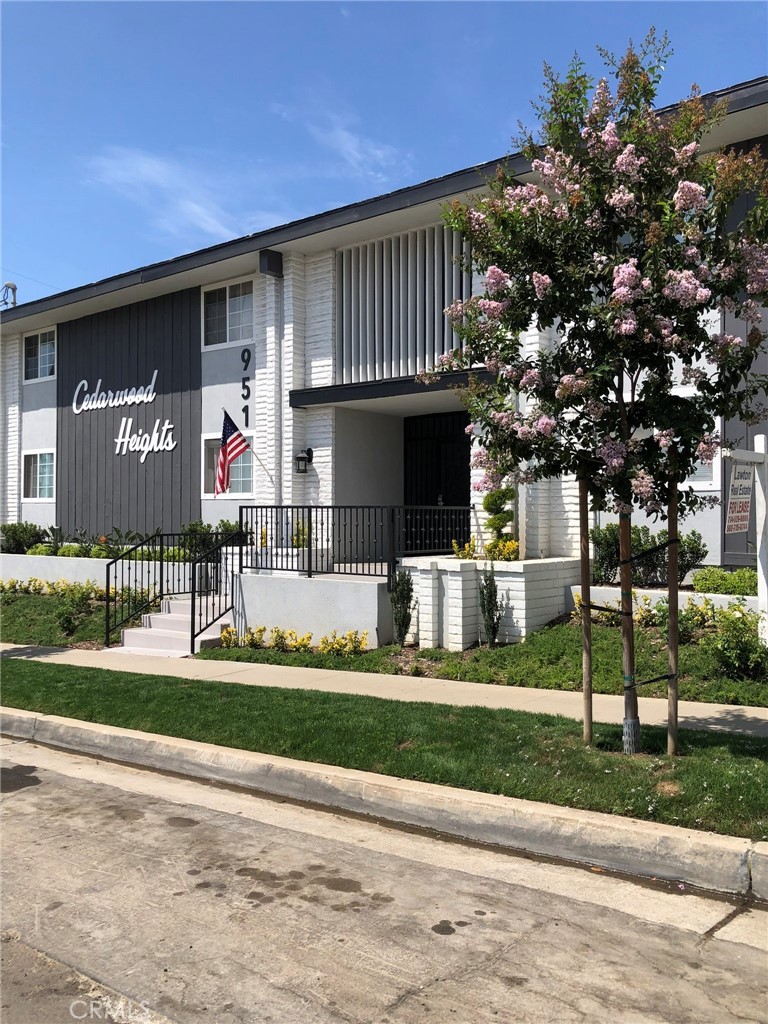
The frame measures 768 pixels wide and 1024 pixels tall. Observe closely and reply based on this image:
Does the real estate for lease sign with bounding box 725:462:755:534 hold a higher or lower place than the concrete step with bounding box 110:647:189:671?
higher

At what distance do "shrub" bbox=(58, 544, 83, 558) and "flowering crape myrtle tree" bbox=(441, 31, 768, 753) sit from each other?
15.6 meters

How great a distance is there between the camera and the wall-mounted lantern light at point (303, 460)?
17.4m

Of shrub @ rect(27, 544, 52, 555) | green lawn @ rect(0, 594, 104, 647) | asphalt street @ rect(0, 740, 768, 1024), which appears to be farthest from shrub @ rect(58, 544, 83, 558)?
asphalt street @ rect(0, 740, 768, 1024)

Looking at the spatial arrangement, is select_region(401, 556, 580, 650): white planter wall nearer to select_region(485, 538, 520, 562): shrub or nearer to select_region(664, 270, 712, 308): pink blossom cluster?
select_region(485, 538, 520, 562): shrub

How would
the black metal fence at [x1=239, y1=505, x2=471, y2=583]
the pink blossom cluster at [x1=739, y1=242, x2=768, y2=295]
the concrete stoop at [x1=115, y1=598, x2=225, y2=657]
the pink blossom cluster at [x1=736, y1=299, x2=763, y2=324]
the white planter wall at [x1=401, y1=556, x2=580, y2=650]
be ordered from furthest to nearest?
the concrete stoop at [x1=115, y1=598, x2=225, y2=657]
the black metal fence at [x1=239, y1=505, x2=471, y2=583]
the white planter wall at [x1=401, y1=556, x2=580, y2=650]
the pink blossom cluster at [x1=736, y1=299, x2=763, y2=324]
the pink blossom cluster at [x1=739, y1=242, x2=768, y2=295]

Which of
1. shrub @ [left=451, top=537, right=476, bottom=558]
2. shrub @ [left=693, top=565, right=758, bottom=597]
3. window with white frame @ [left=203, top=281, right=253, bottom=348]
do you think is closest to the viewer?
shrub @ [left=693, top=565, right=758, bottom=597]

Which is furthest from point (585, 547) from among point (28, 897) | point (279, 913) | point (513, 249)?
point (28, 897)

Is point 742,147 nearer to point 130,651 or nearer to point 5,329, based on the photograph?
point 130,651

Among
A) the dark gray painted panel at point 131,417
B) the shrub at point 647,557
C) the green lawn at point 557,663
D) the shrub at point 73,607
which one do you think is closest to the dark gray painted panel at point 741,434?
the shrub at point 647,557

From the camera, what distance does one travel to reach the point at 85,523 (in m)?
22.5

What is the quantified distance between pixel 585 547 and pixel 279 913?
348cm

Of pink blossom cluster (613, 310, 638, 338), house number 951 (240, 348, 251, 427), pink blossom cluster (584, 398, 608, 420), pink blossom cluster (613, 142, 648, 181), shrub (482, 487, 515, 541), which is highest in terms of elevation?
house number 951 (240, 348, 251, 427)

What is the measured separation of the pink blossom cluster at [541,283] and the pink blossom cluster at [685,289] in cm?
79

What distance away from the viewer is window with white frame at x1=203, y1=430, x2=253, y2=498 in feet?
61.4
